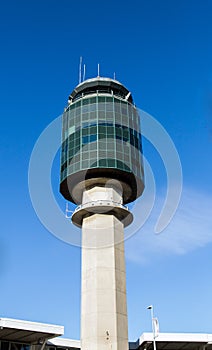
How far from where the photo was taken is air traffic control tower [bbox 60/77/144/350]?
41.2 metres

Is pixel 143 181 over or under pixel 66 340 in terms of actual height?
over

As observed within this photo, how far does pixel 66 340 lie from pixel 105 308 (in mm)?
9837

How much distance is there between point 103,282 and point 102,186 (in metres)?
10.2

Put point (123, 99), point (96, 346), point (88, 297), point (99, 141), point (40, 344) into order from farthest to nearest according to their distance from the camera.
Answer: point (123, 99), point (99, 141), point (40, 344), point (88, 297), point (96, 346)

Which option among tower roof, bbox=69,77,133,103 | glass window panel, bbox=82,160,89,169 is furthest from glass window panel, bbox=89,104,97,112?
glass window panel, bbox=82,160,89,169

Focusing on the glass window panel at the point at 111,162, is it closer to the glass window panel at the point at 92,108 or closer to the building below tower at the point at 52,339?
the glass window panel at the point at 92,108

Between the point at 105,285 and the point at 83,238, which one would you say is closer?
the point at 105,285

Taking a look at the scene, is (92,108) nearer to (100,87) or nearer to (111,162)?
(100,87)

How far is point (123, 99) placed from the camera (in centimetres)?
5303

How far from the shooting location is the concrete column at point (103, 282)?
4031 cm

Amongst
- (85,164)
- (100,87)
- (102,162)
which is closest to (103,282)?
(102,162)

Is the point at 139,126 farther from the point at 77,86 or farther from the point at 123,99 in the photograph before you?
the point at 77,86

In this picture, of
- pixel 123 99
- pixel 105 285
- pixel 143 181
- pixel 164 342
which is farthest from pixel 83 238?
pixel 123 99

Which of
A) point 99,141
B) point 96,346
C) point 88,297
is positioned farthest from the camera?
point 99,141
